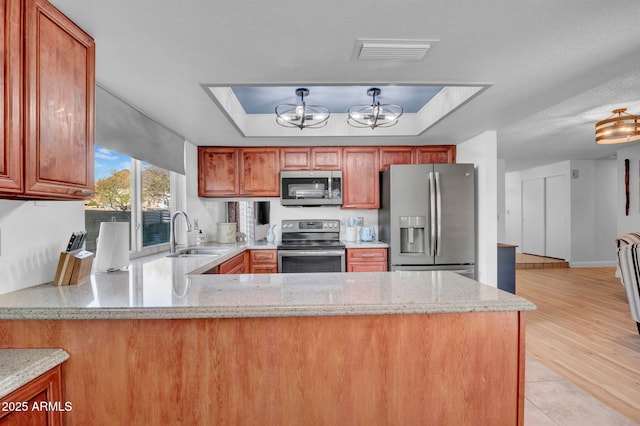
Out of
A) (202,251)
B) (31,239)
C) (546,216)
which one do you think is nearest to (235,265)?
(202,251)

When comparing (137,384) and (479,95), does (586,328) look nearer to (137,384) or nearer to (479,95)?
(479,95)

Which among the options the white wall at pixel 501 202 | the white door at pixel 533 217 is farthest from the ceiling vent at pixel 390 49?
the white door at pixel 533 217

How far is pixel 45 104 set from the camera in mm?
1312

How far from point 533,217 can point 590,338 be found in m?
5.59

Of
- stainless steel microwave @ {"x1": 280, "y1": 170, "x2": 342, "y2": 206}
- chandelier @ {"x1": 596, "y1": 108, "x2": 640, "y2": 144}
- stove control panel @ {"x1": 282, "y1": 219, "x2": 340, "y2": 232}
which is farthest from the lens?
stove control panel @ {"x1": 282, "y1": 219, "x2": 340, "y2": 232}

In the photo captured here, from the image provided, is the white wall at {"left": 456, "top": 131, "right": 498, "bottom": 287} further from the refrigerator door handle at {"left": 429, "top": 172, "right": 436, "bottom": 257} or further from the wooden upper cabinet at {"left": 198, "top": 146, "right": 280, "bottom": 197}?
the wooden upper cabinet at {"left": 198, "top": 146, "right": 280, "bottom": 197}

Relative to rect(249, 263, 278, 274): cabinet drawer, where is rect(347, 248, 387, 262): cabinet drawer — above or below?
above

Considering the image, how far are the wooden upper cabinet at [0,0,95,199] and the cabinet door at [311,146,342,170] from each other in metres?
2.66

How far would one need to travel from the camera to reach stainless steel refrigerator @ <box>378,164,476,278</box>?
353 centimetres

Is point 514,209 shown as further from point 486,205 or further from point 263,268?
point 263,268

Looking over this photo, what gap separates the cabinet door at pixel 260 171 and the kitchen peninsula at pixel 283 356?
110 inches

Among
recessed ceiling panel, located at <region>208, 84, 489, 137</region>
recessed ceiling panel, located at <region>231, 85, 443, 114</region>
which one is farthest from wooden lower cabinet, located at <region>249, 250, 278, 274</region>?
recessed ceiling panel, located at <region>231, 85, 443, 114</region>

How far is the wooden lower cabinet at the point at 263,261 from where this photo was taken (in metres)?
3.71

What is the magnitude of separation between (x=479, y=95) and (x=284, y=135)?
1946mm
